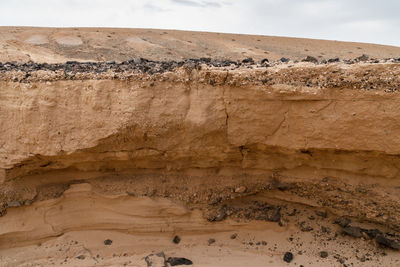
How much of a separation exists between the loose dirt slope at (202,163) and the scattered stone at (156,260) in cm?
2

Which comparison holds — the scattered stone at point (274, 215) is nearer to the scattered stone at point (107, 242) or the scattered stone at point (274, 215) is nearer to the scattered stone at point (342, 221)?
the scattered stone at point (342, 221)

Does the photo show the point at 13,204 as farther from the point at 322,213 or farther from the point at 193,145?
the point at 322,213

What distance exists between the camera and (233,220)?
3.55 m

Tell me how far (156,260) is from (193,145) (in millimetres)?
1216

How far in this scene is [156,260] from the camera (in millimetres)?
3273

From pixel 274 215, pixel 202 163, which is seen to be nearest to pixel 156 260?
pixel 202 163

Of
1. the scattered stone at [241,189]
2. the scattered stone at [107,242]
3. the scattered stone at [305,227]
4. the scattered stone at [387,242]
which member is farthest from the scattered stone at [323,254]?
the scattered stone at [107,242]

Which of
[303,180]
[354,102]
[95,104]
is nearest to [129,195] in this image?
[95,104]

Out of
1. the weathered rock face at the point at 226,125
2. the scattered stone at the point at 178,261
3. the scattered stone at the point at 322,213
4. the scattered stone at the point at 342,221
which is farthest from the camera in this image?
the scattered stone at the point at 322,213

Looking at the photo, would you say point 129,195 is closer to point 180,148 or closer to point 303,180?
point 180,148

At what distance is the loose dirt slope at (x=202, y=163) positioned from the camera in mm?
3010

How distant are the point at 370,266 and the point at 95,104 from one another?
3012 mm

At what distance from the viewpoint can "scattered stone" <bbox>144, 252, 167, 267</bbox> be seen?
10.5ft

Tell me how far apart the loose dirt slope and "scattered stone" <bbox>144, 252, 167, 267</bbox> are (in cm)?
2
